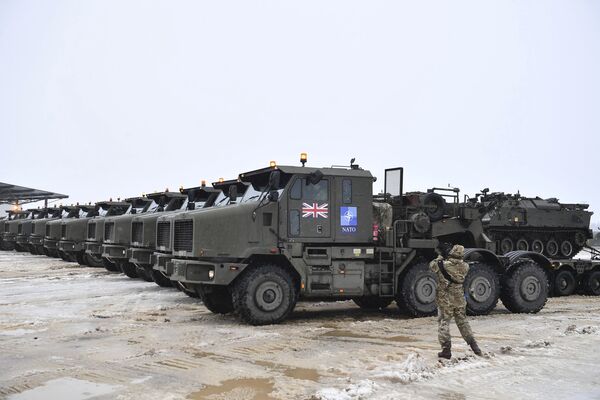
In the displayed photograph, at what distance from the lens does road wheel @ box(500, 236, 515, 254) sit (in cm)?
1773

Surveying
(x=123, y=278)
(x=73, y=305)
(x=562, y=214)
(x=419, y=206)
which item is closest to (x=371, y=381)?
(x=419, y=206)

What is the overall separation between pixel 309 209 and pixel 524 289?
4.73 m

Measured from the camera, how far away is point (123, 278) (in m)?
17.4

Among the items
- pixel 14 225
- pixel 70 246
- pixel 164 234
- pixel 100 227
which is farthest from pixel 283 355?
pixel 14 225

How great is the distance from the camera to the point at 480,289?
11.0m

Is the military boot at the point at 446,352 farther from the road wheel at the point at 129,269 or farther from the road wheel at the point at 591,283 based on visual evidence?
the road wheel at the point at 129,269

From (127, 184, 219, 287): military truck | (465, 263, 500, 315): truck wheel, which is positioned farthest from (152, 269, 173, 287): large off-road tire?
(465, 263, 500, 315): truck wheel

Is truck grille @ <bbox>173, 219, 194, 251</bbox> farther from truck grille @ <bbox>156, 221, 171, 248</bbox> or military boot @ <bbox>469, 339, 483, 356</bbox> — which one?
military boot @ <bbox>469, 339, 483, 356</bbox>

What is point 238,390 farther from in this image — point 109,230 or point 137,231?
point 109,230

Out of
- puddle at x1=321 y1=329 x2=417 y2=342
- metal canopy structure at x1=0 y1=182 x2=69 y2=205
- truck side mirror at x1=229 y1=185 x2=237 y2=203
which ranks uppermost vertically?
metal canopy structure at x1=0 y1=182 x2=69 y2=205

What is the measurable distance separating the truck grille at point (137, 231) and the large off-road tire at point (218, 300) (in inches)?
165

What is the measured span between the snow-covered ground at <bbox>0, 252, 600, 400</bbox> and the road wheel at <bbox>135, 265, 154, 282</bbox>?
3538 mm

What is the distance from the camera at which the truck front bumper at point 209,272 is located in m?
9.20

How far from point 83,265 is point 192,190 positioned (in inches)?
434
